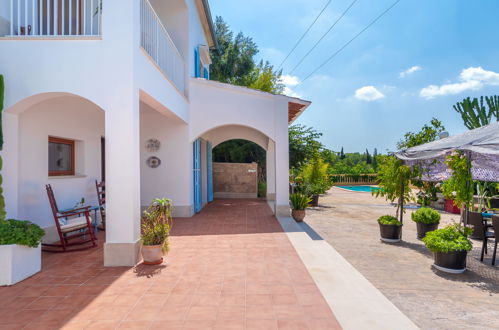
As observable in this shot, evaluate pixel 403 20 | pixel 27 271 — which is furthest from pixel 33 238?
pixel 403 20

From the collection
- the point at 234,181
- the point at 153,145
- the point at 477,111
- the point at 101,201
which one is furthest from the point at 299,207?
the point at 477,111

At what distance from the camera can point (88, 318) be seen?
2768 mm

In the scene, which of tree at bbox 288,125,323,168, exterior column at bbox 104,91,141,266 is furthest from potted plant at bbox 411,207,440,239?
tree at bbox 288,125,323,168

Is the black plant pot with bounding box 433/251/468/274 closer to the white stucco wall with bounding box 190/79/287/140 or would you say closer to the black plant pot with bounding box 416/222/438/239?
the black plant pot with bounding box 416/222/438/239

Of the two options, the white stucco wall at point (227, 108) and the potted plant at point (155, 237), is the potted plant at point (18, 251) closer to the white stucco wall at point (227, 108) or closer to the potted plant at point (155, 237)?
the potted plant at point (155, 237)

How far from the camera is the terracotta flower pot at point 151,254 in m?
4.25

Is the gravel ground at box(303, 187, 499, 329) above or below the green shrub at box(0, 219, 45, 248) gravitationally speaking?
below

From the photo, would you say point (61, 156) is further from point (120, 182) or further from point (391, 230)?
point (391, 230)

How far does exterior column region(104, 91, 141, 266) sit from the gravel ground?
357 cm

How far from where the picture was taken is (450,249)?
4176 mm

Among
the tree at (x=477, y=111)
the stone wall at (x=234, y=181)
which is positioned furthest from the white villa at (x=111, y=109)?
the tree at (x=477, y=111)

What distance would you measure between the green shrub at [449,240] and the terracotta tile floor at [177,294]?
207 cm

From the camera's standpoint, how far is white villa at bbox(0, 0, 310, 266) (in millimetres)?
4203

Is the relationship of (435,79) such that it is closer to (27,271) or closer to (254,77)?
(254,77)
